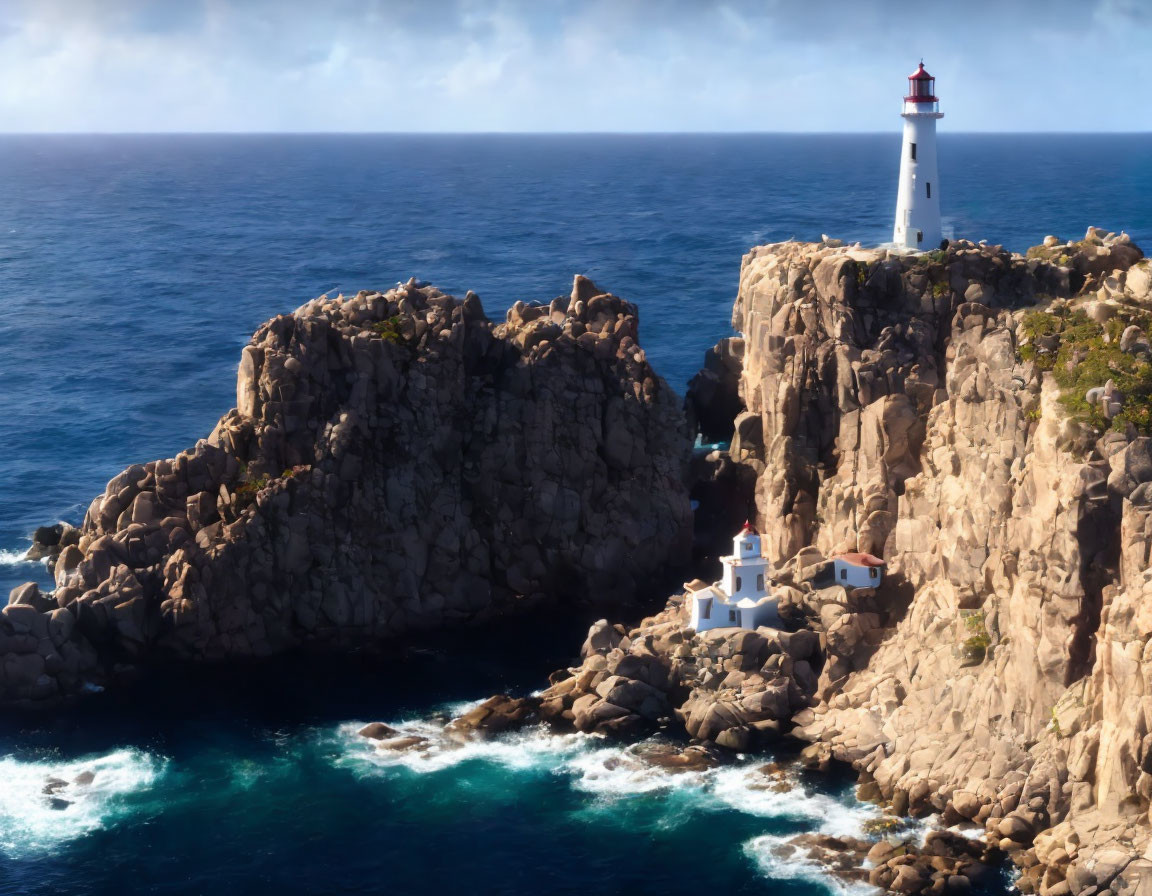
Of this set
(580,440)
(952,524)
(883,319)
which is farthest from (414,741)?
(883,319)

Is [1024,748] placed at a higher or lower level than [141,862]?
higher

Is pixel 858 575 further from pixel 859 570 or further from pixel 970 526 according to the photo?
pixel 970 526

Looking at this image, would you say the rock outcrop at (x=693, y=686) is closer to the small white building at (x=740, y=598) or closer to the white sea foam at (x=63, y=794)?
the small white building at (x=740, y=598)

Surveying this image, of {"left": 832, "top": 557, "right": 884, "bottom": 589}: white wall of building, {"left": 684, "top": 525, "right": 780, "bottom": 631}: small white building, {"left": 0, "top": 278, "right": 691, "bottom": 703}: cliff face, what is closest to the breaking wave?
{"left": 684, "top": 525, "right": 780, "bottom": 631}: small white building

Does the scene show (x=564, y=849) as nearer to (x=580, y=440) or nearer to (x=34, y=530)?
(x=580, y=440)

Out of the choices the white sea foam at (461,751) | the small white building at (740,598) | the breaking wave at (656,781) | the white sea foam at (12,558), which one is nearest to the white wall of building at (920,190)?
the small white building at (740,598)

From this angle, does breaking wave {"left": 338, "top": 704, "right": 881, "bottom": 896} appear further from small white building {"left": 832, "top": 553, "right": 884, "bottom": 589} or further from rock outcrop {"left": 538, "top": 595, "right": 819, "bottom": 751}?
small white building {"left": 832, "top": 553, "right": 884, "bottom": 589}
